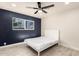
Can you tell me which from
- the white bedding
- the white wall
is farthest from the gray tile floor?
the white wall

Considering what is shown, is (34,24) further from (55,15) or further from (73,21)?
(73,21)

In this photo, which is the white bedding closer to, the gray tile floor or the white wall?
the gray tile floor

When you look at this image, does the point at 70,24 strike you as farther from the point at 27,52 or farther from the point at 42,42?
the point at 27,52

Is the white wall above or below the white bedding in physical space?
above

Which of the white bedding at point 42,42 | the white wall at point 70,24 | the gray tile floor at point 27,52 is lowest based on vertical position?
the gray tile floor at point 27,52

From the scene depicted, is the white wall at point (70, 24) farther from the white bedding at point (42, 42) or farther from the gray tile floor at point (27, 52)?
the white bedding at point (42, 42)

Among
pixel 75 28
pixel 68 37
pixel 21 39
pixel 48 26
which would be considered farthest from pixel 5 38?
pixel 75 28

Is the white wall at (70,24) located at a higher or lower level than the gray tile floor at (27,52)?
higher

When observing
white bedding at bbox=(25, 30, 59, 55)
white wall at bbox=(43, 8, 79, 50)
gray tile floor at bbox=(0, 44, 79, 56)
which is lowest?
gray tile floor at bbox=(0, 44, 79, 56)

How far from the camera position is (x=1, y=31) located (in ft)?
8.24

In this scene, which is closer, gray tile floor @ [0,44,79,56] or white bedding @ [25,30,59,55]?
gray tile floor @ [0,44,79,56]

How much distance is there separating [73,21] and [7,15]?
2.27 m

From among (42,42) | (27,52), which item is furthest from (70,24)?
(27,52)

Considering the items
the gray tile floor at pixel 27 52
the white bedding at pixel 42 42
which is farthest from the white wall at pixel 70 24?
the white bedding at pixel 42 42
